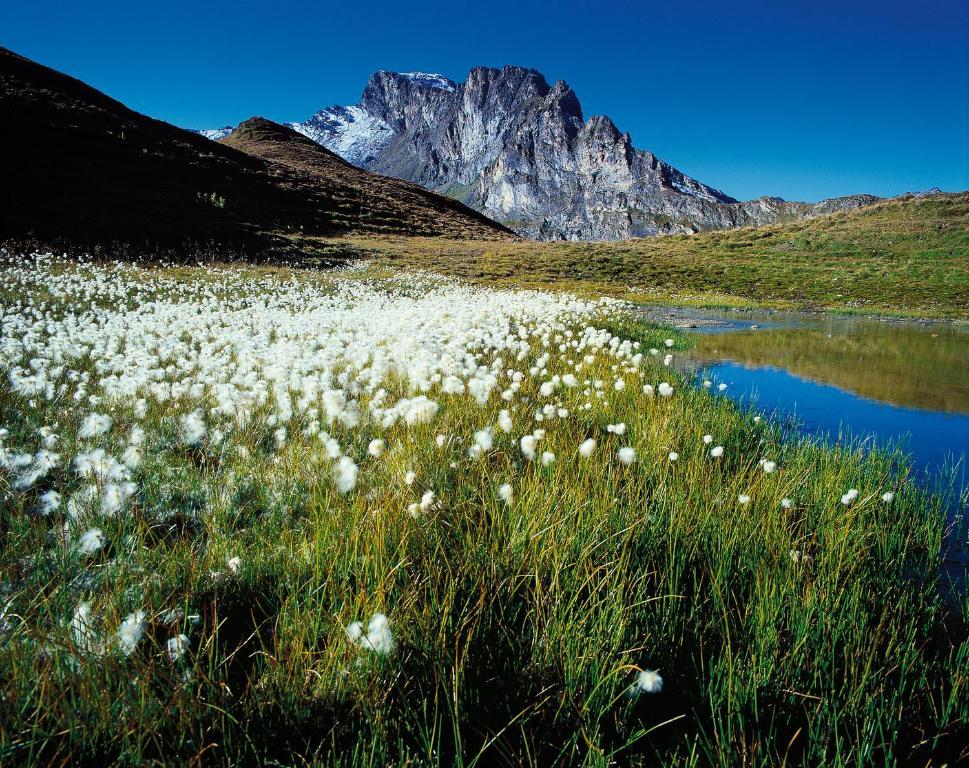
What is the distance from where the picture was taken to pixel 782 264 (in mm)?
37906

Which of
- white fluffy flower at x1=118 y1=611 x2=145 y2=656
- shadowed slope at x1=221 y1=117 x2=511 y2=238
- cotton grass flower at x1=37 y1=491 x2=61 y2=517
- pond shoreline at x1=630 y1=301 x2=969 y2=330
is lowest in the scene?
cotton grass flower at x1=37 y1=491 x2=61 y2=517

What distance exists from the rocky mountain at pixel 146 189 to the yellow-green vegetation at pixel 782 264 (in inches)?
385

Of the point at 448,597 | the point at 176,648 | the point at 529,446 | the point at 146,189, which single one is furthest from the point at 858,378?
the point at 146,189

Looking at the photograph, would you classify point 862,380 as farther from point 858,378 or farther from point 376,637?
point 376,637

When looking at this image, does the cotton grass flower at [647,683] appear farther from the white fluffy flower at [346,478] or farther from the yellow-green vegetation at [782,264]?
the yellow-green vegetation at [782,264]

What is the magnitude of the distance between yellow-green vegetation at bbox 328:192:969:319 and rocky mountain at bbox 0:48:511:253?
9.79 metres

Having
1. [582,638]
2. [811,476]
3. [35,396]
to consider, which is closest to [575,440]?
[811,476]

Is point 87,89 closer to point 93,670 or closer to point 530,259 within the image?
point 530,259

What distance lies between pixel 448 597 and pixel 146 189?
4968 cm

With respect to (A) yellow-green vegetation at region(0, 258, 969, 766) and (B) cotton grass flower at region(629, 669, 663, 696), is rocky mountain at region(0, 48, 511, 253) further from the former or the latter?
(B) cotton grass flower at region(629, 669, 663, 696)

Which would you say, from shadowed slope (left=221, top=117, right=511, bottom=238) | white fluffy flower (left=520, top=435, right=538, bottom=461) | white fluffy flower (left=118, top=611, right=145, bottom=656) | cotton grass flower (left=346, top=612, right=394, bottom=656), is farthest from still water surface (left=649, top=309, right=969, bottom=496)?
shadowed slope (left=221, top=117, right=511, bottom=238)

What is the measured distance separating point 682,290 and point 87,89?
224 ft

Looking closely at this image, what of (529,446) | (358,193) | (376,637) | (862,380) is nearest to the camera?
(376,637)

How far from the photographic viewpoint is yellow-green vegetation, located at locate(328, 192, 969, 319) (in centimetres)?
2645
